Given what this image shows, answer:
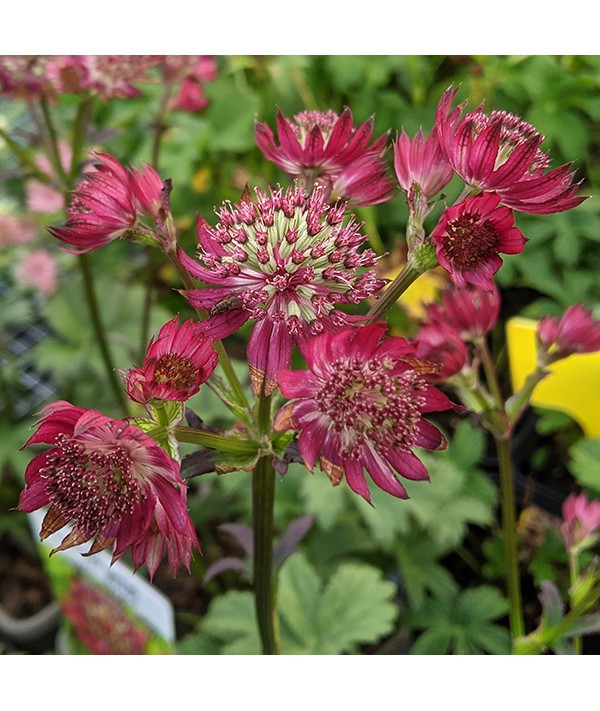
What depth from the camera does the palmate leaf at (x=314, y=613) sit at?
1.03m

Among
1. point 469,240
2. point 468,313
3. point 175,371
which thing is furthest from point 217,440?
point 468,313

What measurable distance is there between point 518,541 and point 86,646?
2.19 ft

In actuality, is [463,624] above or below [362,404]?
below

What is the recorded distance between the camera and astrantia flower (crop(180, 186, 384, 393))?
0.49 m

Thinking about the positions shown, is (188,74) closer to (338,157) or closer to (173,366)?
(338,157)

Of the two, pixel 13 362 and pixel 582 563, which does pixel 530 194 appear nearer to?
pixel 582 563

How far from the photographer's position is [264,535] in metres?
0.63

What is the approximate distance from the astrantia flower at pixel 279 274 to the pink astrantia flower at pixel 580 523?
54cm

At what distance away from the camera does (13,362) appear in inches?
60.4

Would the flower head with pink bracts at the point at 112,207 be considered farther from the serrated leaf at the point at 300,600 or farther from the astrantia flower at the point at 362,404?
the serrated leaf at the point at 300,600

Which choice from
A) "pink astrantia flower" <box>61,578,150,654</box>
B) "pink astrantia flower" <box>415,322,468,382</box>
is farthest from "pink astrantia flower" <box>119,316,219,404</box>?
"pink astrantia flower" <box>61,578,150,654</box>

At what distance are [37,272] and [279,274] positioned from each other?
1.12 meters

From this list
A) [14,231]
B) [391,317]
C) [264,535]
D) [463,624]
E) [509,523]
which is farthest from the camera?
[391,317]

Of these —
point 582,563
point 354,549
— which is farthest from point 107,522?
point 582,563
